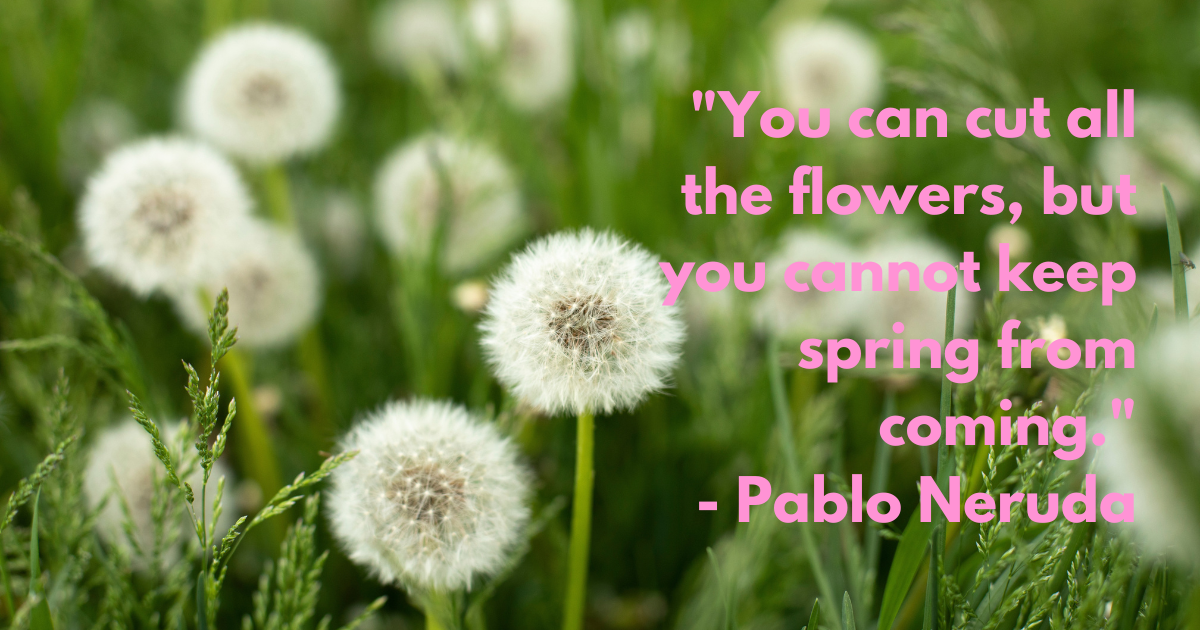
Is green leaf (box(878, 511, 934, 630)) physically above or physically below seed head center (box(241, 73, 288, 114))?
below

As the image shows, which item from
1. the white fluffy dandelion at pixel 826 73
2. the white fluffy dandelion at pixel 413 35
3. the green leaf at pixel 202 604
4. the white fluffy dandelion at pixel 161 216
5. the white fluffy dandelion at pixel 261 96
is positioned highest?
the white fluffy dandelion at pixel 413 35

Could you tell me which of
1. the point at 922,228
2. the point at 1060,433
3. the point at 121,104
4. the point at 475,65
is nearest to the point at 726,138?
the point at 922,228

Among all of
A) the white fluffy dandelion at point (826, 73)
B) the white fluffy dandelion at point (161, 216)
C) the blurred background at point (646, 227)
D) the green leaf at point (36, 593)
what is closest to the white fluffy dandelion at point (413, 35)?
the blurred background at point (646, 227)

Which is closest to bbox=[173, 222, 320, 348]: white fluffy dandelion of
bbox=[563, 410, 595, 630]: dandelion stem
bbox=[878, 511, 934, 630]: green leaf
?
bbox=[563, 410, 595, 630]: dandelion stem

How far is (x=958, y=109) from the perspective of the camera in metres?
0.80

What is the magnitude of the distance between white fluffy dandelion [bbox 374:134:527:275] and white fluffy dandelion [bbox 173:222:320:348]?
133 millimetres

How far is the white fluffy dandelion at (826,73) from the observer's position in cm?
130

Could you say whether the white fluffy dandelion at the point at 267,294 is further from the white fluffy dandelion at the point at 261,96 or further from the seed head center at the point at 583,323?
the seed head center at the point at 583,323

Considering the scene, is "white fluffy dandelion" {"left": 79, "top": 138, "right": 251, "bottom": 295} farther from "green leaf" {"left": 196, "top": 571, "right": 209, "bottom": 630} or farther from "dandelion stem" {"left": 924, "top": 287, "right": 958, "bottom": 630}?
"dandelion stem" {"left": 924, "top": 287, "right": 958, "bottom": 630}

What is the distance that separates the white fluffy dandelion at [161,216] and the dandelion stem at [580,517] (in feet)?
1.52

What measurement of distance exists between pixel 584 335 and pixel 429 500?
0.17m

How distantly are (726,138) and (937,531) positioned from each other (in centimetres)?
101

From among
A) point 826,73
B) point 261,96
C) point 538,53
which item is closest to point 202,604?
point 261,96

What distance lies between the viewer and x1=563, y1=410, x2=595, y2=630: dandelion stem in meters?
0.55
